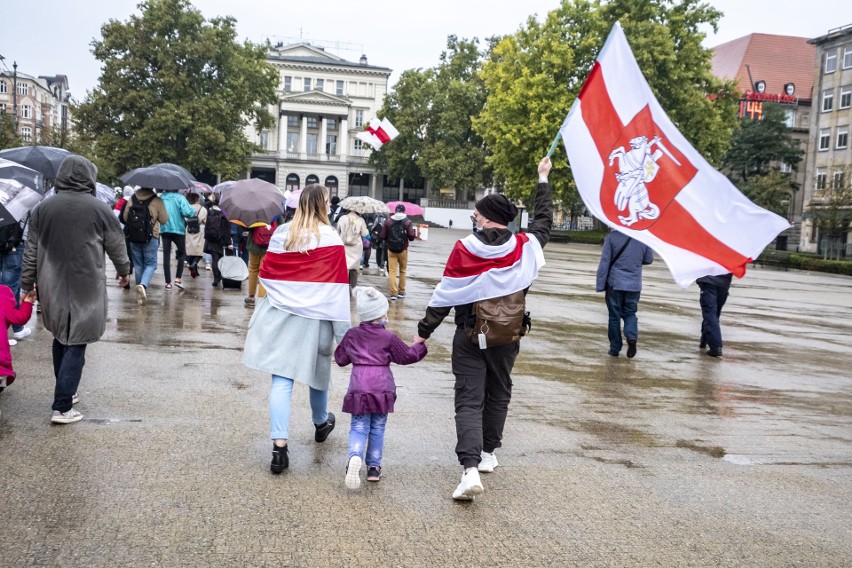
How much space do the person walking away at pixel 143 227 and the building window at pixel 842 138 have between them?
201ft

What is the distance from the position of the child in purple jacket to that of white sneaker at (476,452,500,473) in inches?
27.9

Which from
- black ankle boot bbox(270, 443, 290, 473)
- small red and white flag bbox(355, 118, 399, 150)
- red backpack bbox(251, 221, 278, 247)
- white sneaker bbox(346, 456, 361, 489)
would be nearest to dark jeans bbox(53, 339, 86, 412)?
black ankle boot bbox(270, 443, 290, 473)

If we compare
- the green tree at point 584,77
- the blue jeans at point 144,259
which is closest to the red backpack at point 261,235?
the blue jeans at point 144,259

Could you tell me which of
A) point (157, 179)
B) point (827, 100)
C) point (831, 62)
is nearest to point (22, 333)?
point (157, 179)

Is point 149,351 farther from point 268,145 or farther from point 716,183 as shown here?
point 268,145

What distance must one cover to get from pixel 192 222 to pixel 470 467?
40.3 feet

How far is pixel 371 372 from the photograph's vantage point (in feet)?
18.2

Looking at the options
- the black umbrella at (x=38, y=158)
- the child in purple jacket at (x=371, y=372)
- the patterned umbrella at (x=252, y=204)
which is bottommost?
the child in purple jacket at (x=371, y=372)

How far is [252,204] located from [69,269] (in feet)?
24.4

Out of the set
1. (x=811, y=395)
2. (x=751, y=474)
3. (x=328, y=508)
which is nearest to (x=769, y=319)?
(x=811, y=395)

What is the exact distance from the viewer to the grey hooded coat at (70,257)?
6.41 m

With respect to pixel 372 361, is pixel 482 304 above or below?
above

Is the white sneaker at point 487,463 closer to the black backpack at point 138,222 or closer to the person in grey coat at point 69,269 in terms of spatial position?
the person in grey coat at point 69,269

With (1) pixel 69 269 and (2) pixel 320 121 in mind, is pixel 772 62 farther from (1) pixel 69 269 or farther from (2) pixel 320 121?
(1) pixel 69 269
